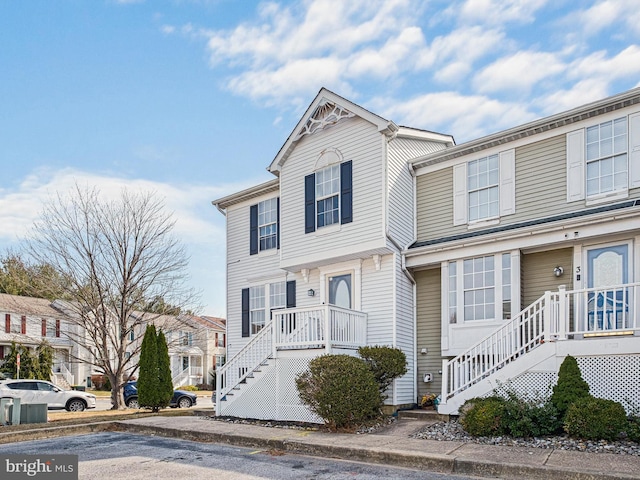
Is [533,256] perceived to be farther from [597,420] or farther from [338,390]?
[338,390]

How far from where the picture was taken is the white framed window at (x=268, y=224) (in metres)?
16.7

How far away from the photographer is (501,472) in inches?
287

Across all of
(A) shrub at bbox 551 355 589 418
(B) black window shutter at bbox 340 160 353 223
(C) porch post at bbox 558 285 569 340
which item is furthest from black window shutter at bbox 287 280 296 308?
(A) shrub at bbox 551 355 589 418

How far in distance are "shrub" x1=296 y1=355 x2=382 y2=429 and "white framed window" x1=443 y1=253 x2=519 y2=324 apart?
3.08 metres

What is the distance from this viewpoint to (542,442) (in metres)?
8.70

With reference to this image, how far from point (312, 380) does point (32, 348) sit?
3297cm

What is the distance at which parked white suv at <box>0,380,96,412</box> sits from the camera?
796 inches

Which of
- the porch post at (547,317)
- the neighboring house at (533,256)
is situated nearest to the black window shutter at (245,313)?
the neighboring house at (533,256)

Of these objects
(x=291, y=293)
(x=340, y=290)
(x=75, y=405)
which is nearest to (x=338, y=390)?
(x=340, y=290)

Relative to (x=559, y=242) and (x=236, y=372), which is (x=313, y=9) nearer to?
(x=559, y=242)

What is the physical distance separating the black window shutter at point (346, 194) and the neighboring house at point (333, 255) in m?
0.03

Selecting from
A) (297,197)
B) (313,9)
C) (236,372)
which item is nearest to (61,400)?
(236,372)

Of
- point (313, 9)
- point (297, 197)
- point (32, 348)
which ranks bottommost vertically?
point (32, 348)

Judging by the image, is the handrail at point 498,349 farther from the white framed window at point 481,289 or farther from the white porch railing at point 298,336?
the white porch railing at point 298,336
